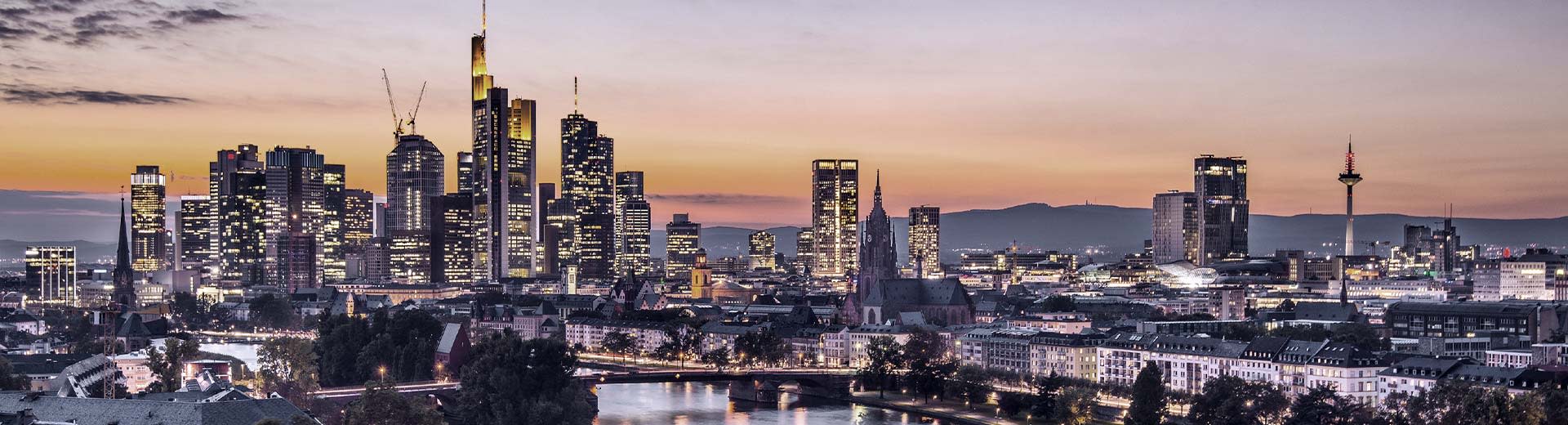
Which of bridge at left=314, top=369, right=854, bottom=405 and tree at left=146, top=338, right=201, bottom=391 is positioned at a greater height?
tree at left=146, top=338, right=201, bottom=391

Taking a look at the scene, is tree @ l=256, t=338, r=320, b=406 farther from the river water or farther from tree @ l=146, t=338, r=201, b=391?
the river water

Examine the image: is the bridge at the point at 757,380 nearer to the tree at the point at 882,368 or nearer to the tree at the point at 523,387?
the tree at the point at 882,368

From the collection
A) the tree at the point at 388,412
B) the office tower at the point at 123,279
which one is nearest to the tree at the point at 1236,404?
the tree at the point at 388,412

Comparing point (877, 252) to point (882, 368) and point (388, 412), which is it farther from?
point (388, 412)

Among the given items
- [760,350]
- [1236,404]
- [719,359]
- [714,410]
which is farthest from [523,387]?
[760,350]

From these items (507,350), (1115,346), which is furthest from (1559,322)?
(507,350)

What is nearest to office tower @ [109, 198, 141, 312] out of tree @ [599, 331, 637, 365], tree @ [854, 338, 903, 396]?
tree @ [599, 331, 637, 365]

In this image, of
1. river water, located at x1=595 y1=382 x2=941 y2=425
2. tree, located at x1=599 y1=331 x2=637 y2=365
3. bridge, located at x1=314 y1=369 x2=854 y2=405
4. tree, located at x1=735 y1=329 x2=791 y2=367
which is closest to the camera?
river water, located at x1=595 y1=382 x2=941 y2=425
